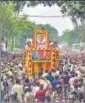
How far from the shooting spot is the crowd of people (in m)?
9.98

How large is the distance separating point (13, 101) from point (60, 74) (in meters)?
1.10

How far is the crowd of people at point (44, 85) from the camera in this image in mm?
9984

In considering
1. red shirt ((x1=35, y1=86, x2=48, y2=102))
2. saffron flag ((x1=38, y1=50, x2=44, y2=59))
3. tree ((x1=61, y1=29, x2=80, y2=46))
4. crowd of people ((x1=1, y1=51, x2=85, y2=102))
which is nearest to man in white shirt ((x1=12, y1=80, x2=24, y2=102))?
crowd of people ((x1=1, y1=51, x2=85, y2=102))

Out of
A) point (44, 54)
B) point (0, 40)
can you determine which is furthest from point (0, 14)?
point (44, 54)

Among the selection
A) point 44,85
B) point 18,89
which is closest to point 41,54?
point 44,85

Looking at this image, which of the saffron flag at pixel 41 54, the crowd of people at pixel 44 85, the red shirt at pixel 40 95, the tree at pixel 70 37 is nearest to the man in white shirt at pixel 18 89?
the crowd of people at pixel 44 85

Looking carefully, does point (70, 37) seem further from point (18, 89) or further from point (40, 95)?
point (18, 89)

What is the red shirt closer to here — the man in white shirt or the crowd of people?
the crowd of people

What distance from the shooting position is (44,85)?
33.1ft

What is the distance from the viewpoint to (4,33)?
10.4 meters

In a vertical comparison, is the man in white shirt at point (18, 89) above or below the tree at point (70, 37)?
below

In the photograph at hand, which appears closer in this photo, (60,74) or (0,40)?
(0,40)

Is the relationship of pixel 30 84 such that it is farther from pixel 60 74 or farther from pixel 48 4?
pixel 48 4

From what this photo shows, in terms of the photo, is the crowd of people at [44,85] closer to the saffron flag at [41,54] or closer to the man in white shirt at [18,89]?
the man in white shirt at [18,89]
